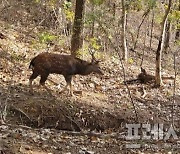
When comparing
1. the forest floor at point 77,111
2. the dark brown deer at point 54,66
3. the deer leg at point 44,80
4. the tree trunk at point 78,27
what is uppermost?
the tree trunk at point 78,27

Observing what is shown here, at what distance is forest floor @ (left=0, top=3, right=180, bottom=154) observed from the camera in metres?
8.77

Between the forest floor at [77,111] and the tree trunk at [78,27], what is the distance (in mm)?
1403

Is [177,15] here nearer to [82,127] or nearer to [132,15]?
[82,127]

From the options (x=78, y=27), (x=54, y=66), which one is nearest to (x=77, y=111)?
(x=54, y=66)

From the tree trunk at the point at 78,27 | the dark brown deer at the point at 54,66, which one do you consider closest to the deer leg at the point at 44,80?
the dark brown deer at the point at 54,66

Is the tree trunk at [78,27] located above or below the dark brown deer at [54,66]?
above

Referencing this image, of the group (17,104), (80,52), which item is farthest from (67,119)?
(80,52)

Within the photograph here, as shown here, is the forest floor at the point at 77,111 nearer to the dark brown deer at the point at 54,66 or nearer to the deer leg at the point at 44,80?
the deer leg at the point at 44,80

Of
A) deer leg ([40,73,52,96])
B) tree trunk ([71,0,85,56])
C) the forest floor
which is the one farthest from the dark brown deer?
tree trunk ([71,0,85,56])

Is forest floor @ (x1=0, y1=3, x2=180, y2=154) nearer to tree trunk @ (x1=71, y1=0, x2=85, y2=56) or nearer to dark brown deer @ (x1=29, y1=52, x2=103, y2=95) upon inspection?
dark brown deer @ (x1=29, y1=52, x2=103, y2=95)

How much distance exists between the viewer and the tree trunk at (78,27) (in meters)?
15.9

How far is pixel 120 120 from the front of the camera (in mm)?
12141

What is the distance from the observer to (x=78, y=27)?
16047 mm

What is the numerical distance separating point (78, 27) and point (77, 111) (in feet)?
17.0
